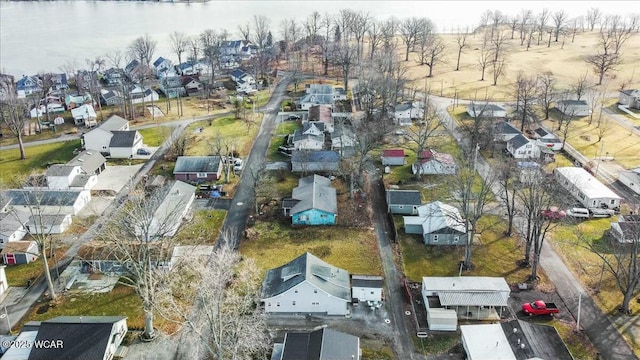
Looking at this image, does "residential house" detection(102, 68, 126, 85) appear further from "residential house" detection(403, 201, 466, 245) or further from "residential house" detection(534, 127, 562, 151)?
"residential house" detection(534, 127, 562, 151)

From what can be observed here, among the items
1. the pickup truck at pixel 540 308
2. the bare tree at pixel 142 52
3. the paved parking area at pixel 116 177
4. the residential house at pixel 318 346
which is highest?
the bare tree at pixel 142 52

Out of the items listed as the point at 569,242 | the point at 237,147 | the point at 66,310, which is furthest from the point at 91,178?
the point at 569,242

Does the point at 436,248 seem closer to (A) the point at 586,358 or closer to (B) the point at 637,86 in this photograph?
(A) the point at 586,358

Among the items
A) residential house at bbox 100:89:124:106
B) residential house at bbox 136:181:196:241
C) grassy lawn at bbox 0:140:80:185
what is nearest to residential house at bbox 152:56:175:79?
residential house at bbox 100:89:124:106

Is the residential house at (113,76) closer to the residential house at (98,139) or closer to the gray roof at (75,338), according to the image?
the residential house at (98,139)

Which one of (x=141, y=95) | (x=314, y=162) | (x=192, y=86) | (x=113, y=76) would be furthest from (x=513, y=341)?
(x=113, y=76)

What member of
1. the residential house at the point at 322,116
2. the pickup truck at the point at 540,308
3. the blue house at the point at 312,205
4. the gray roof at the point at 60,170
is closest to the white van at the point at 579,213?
the pickup truck at the point at 540,308
